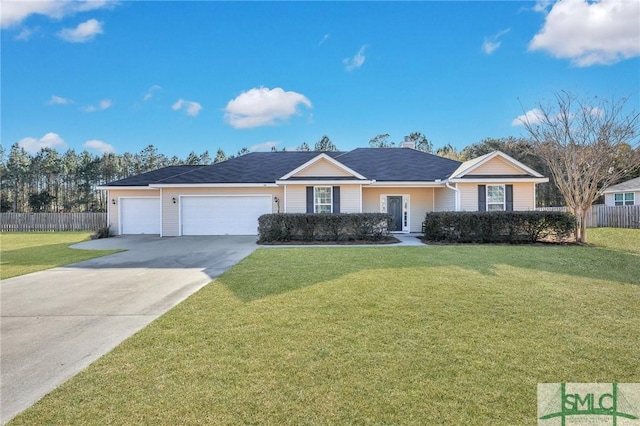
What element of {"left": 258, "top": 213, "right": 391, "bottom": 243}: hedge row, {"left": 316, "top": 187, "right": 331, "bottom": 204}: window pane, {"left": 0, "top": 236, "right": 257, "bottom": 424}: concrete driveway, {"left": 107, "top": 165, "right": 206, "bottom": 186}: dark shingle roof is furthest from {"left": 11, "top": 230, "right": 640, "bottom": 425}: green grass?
{"left": 107, "top": 165, "right": 206, "bottom": 186}: dark shingle roof

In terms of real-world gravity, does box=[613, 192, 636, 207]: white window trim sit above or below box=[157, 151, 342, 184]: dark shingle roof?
below

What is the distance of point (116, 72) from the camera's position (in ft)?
59.7

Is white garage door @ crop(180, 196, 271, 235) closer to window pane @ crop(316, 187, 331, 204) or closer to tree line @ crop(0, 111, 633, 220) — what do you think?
window pane @ crop(316, 187, 331, 204)

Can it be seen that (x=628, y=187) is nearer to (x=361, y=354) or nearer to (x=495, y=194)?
(x=495, y=194)

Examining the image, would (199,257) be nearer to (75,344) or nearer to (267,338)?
(75,344)

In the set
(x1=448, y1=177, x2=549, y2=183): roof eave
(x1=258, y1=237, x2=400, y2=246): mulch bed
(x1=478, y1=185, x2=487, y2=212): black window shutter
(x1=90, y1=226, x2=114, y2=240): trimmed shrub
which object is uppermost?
(x1=448, y1=177, x2=549, y2=183): roof eave

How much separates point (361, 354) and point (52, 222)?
30.4 meters

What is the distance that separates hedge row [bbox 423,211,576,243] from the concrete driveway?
8805mm

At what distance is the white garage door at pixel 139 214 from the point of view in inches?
738

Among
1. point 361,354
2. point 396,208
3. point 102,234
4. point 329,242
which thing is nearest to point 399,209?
point 396,208

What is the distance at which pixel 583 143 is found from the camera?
14.3 meters

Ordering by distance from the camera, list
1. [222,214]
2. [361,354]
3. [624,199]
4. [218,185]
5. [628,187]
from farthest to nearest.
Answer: [624,199]
[628,187]
[222,214]
[218,185]
[361,354]

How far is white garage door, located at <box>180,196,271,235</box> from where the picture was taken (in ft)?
56.4

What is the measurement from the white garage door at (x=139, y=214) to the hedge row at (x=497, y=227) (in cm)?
1569
